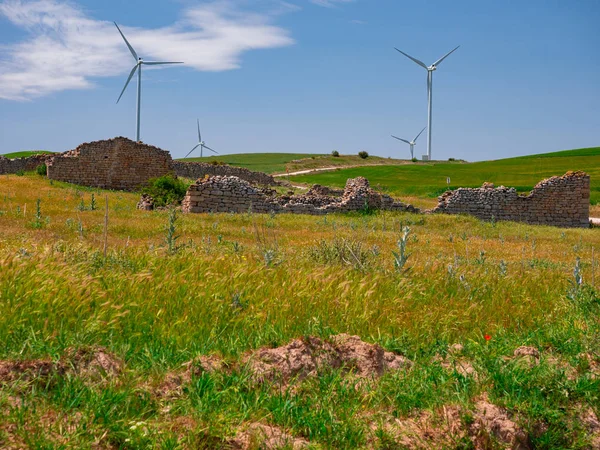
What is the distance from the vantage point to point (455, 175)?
53.2 m

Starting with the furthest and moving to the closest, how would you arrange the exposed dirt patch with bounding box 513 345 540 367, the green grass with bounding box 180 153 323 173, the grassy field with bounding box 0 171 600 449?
the green grass with bounding box 180 153 323 173 < the exposed dirt patch with bounding box 513 345 540 367 < the grassy field with bounding box 0 171 600 449

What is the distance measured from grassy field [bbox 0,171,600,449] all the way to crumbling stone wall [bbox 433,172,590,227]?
18.9m

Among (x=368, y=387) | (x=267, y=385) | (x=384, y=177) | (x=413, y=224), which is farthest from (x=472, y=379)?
(x=384, y=177)

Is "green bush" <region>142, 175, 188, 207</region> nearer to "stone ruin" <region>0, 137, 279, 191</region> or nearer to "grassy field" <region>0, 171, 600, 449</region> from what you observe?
"stone ruin" <region>0, 137, 279, 191</region>

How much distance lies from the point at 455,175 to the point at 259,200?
34182mm

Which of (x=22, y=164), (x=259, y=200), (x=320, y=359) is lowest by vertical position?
(x=320, y=359)

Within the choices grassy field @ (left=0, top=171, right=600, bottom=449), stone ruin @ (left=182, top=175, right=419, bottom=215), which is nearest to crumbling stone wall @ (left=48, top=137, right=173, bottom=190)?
stone ruin @ (left=182, top=175, right=419, bottom=215)

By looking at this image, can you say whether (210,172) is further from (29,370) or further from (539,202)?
(29,370)

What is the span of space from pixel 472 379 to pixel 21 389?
2639 millimetres

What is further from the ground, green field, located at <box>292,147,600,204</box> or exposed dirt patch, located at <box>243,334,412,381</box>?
green field, located at <box>292,147,600,204</box>

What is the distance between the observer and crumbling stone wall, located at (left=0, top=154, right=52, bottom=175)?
112 ft

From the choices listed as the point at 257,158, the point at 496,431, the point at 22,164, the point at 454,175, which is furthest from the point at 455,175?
the point at 496,431

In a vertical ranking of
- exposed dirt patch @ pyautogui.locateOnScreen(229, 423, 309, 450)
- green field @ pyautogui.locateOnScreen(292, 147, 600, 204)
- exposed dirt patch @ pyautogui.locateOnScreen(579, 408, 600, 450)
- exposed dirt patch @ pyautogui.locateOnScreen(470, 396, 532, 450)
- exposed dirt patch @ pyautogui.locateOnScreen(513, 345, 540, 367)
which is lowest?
exposed dirt patch @ pyautogui.locateOnScreen(579, 408, 600, 450)

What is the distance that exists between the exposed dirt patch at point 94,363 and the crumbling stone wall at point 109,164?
87.8 ft
